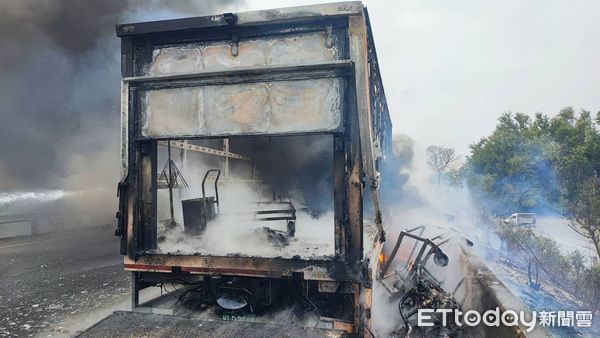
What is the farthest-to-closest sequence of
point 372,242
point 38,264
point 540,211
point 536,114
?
point 536,114
point 540,211
point 38,264
point 372,242

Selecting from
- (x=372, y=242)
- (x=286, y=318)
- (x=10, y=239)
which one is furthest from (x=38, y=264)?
(x=372, y=242)

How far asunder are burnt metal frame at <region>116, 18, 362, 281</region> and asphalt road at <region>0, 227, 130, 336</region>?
1848 millimetres

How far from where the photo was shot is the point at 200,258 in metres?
3.45

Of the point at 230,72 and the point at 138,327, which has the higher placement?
the point at 230,72

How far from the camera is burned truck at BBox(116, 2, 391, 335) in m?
3.14

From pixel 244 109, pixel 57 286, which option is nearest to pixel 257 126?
pixel 244 109

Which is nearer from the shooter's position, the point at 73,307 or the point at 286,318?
the point at 286,318

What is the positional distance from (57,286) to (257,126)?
17.2 feet

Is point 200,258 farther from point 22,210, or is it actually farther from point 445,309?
point 22,210

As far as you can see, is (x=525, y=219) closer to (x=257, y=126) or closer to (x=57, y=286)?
(x=257, y=126)

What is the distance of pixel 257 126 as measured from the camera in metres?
3.34

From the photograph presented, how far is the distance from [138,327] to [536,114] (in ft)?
73.9

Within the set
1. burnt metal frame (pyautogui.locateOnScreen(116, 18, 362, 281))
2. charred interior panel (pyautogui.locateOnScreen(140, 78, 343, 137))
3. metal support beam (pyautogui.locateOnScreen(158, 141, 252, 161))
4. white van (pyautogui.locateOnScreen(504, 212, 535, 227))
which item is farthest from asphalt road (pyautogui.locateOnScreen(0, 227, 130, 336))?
white van (pyautogui.locateOnScreen(504, 212, 535, 227))

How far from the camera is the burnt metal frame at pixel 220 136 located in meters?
3.13
